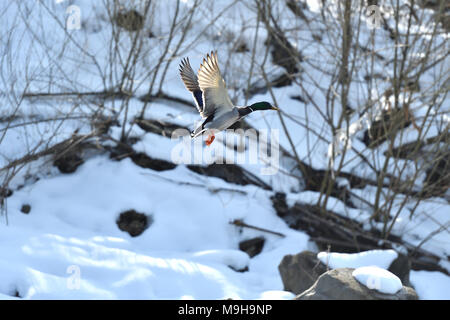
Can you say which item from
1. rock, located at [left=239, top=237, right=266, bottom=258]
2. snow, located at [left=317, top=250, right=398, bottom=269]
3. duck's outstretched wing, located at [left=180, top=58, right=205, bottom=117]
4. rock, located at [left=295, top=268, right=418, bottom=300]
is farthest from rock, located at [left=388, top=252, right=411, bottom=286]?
duck's outstretched wing, located at [left=180, top=58, right=205, bottom=117]

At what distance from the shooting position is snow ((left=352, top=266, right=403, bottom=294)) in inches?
190

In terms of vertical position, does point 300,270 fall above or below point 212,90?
below

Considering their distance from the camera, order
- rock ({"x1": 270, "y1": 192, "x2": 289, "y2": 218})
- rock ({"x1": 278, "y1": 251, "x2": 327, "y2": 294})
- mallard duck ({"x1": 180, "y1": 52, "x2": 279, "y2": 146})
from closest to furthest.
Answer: mallard duck ({"x1": 180, "y1": 52, "x2": 279, "y2": 146}) → rock ({"x1": 278, "y1": 251, "x2": 327, "y2": 294}) → rock ({"x1": 270, "y1": 192, "x2": 289, "y2": 218})

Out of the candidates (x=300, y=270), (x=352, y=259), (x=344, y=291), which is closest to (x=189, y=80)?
(x=344, y=291)

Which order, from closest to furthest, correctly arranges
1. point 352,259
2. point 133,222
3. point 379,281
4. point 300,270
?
point 379,281, point 352,259, point 300,270, point 133,222

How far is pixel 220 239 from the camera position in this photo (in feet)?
25.8

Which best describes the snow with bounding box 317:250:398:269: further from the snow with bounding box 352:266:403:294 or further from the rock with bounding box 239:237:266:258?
the rock with bounding box 239:237:266:258

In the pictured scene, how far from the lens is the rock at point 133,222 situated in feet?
25.5

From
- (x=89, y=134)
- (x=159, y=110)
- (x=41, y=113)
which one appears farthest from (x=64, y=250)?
(x=159, y=110)

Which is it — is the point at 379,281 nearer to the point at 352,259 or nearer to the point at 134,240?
the point at 352,259

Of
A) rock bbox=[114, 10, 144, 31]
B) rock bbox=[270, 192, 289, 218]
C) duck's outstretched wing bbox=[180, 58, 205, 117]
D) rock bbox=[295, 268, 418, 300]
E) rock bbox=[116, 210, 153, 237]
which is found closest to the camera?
duck's outstretched wing bbox=[180, 58, 205, 117]

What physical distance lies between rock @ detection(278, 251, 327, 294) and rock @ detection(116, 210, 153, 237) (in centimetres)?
210

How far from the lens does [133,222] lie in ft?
25.7

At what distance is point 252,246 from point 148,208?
143 centimetres
